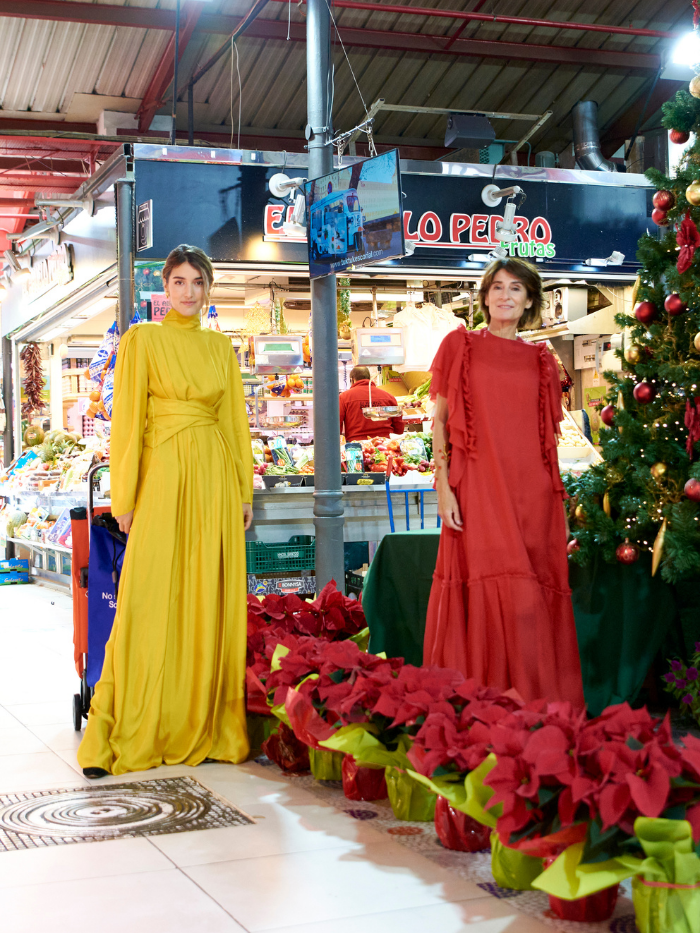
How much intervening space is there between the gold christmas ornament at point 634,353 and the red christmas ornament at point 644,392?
0.09 m

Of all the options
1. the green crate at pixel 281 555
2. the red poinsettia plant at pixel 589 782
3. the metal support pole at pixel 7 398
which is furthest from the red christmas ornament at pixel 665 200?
the metal support pole at pixel 7 398

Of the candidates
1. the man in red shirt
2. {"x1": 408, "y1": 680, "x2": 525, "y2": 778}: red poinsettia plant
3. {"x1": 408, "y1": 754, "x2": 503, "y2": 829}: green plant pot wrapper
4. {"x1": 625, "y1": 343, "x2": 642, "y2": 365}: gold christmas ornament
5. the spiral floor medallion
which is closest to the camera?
{"x1": 408, "y1": 754, "x2": 503, "y2": 829}: green plant pot wrapper

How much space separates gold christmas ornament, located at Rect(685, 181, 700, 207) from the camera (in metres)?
3.25

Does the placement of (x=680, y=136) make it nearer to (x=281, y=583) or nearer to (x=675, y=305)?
(x=675, y=305)

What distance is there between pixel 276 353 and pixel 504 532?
15.5 feet

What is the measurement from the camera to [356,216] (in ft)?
16.7

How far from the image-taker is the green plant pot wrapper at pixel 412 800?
282cm

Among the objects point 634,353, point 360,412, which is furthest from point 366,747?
point 360,412

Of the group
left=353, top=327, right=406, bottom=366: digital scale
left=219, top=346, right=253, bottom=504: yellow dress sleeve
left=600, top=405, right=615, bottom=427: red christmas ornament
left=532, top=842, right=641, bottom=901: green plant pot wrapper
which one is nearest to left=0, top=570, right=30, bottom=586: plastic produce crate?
left=353, top=327, right=406, bottom=366: digital scale

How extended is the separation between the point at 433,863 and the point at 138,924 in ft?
2.40

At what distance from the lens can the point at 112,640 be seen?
3564 mm

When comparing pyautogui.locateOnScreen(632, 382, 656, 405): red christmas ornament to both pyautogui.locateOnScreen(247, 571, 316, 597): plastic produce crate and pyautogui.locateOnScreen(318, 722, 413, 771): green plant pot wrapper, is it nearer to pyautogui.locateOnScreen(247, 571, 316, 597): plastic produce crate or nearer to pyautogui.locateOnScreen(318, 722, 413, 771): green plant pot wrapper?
pyautogui.locateOnScreen(318, 722, 413, 771): green plant pot wrapper

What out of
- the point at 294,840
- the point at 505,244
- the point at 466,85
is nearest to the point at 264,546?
the point at 505,244

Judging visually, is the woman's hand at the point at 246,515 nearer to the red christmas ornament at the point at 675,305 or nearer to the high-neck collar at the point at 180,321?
the high-neck collar at the point at 180,321
